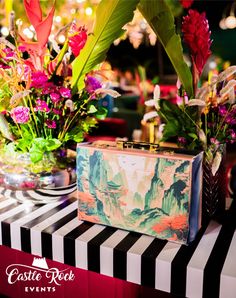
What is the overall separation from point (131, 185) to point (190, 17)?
51cm

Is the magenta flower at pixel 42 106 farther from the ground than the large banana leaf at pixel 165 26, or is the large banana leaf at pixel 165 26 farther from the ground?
the large banana leaf at pixel 165 26

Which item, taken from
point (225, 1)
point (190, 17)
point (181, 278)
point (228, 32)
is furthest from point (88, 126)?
point (228, 32)

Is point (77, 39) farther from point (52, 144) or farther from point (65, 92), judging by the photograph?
point (52, 144)

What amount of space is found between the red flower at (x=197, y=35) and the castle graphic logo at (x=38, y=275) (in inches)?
30.6

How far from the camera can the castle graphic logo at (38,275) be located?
3.98ft

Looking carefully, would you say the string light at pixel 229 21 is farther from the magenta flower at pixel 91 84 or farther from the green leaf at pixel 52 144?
the green leaf at pixel 52 144

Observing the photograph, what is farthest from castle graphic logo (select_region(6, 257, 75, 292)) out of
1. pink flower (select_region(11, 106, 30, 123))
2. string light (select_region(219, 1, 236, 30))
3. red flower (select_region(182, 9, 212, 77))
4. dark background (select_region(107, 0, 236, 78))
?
dark background (select_region(107, 0, 236, 78))

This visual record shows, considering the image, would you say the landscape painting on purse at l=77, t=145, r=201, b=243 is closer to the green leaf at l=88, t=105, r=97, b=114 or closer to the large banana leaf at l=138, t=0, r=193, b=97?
the green leaf at l=88, t=105, r=97, b=114

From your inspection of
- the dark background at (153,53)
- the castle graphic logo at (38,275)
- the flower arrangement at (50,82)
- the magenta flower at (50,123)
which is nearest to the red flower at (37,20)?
the flower arrangement at (50,82)

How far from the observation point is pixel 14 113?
1.11m

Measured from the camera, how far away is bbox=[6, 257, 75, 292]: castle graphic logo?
3.98 ft

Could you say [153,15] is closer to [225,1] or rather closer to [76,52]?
[76,52]

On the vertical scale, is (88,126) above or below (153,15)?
below

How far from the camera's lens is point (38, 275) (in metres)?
1.26
